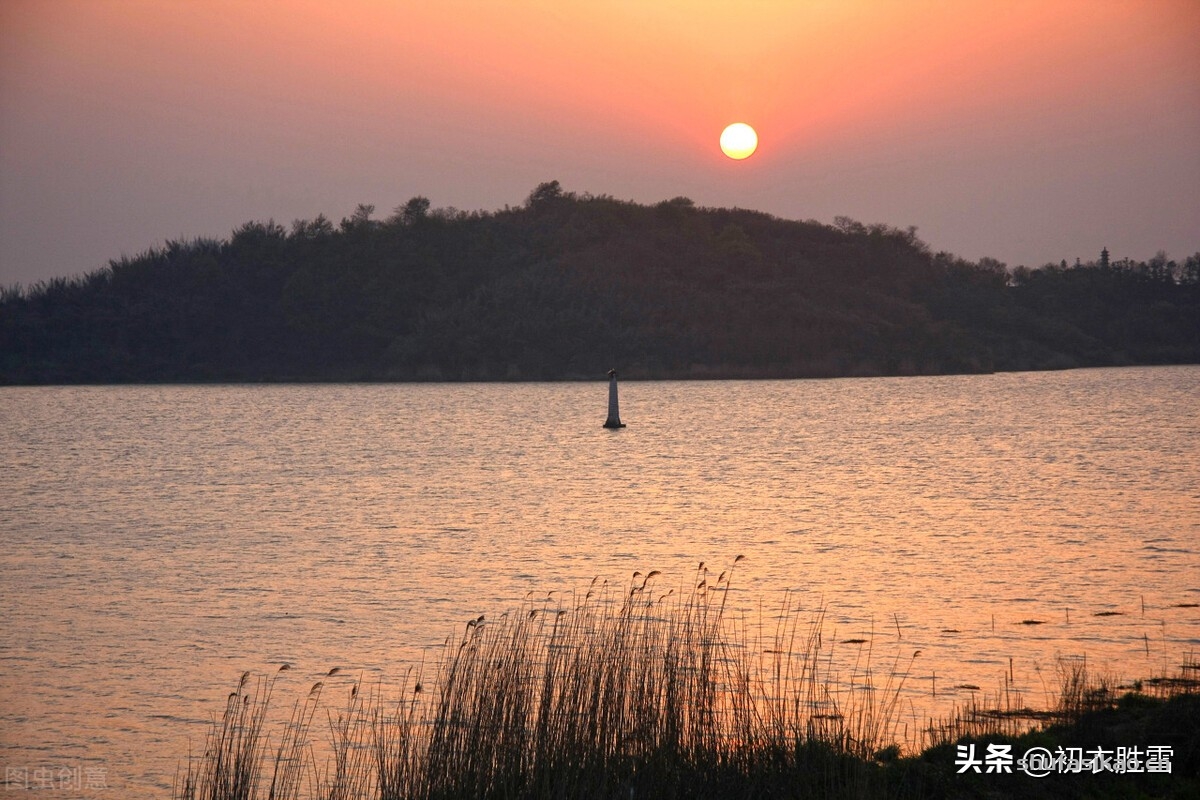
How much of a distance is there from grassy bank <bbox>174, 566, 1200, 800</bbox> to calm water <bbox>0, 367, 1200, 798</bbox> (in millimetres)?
806

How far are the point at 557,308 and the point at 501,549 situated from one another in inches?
4163

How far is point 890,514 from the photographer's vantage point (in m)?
23.1

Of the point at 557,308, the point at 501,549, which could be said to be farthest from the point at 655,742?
the point at 557,308

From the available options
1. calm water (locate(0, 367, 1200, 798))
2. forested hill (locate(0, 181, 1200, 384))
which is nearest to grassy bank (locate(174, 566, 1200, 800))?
calm water (locate(0, 367, 1200, 798))

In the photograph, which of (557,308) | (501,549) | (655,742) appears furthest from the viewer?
(557,308)

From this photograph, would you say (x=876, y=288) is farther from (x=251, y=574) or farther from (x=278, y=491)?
(x=251, y=574)

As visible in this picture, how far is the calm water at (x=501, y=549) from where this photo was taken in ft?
35.8

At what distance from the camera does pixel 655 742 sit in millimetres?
7527

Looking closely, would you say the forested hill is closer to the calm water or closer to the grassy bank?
the calm water

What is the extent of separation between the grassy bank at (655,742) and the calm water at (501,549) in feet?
2.65

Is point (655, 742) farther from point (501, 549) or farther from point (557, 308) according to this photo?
point (557, 308)

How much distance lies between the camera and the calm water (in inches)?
429

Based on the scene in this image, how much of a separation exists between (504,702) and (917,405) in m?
68.8

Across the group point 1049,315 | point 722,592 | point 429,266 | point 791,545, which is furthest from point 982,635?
point 1049,315
